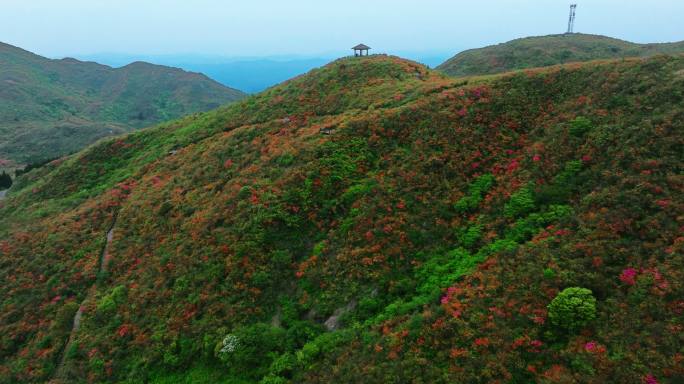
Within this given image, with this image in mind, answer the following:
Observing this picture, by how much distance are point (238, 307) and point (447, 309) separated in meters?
9.85

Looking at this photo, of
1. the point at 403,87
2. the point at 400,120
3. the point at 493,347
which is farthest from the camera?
the point at 403,87

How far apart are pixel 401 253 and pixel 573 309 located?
7495 millimetres

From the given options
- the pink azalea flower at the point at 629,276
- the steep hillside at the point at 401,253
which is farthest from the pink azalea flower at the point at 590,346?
the pink azalea flower at the point at 629,276

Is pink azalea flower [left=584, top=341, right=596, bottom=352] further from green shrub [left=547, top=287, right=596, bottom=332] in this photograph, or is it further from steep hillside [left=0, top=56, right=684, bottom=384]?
green shrub [left=547, top=287, right=596, bottom=332]

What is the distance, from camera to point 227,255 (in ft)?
67.6

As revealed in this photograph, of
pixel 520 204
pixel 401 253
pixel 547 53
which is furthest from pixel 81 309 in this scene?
pixel 547 53

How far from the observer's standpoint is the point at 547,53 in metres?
88.0

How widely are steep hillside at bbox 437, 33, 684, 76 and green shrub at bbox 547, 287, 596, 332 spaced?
82.8 m

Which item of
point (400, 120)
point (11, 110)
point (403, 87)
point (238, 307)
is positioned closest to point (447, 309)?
point (238, 307)

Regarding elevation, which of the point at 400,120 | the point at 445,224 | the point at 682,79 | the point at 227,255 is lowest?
the point at 227,255

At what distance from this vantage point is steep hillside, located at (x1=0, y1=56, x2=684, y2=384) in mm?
11930

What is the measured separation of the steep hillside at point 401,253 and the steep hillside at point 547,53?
6701 cm

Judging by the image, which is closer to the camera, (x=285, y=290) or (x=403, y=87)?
(x=285, y=290)

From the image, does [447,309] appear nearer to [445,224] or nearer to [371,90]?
[445,224]
